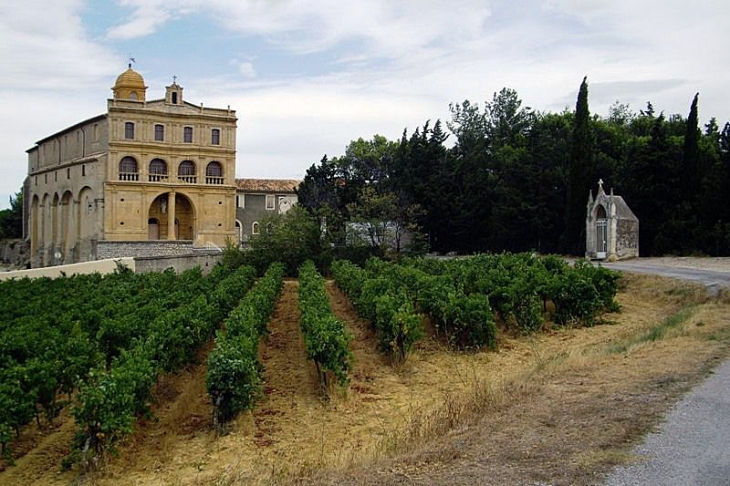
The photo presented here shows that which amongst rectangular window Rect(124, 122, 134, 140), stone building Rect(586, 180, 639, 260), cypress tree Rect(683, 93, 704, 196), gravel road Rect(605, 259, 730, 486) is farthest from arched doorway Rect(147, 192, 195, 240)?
gravel road Rect(605, 259, 730, 486)

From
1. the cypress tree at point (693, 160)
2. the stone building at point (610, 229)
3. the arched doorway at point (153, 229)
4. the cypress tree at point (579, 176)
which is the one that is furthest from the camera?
the arched doorway at point (153, 229)

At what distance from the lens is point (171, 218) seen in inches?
2185

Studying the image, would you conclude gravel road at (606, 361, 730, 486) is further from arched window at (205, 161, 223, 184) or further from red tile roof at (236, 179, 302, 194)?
red tile roof at (236, 179, 302, 194)

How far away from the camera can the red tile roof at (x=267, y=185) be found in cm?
6500

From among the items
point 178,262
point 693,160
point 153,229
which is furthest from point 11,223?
point 693,160

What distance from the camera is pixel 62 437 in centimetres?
1020

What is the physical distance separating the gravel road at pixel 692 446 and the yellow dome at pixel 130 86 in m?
56.9

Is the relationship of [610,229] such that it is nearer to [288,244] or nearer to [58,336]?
[288,244]

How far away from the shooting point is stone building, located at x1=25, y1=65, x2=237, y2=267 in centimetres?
5369

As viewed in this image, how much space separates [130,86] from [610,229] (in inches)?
1692

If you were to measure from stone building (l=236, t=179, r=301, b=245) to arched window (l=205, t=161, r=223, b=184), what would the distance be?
19.0 ft

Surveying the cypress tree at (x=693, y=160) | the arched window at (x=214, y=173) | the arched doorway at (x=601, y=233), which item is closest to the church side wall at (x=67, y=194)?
the arched window at (x=214, y=173)

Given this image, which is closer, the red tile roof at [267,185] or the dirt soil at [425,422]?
the dirt soil at [425,422]

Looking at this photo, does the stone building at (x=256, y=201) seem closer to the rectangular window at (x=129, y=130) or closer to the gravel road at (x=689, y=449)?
the rectangular window at (x=129, y=130)
